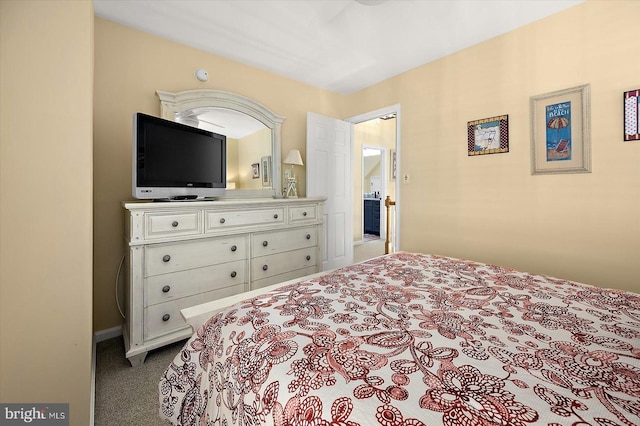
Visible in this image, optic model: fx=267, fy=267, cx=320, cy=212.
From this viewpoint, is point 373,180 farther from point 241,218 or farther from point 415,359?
point 415,359

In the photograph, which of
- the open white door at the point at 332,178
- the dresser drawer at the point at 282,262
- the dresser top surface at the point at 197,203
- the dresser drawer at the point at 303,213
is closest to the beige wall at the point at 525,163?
the open white door at the point at 332,178

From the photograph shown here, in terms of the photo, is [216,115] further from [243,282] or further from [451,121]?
[451,121]

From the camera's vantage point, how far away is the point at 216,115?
9.09 feet

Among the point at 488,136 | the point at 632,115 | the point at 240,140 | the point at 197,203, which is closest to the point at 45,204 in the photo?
the point at 197,203

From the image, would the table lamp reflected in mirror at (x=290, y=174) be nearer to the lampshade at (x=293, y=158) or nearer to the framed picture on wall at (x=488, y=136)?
the lampshade at (x=293, y=158)

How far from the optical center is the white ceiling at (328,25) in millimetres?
2115

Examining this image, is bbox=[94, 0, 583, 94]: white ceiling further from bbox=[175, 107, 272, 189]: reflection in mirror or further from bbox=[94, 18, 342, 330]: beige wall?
bbox=[175, 107, 272, 189]: reflection in mirror

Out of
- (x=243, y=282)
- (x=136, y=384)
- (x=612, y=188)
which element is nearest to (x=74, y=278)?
(x=136, y=384)

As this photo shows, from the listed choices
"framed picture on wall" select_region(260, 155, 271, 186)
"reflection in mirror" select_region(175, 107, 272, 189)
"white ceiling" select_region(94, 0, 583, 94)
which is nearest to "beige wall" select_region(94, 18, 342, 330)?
"white ceiling" select_region(94, 0, 583, 94)

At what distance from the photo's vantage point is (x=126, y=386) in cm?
167

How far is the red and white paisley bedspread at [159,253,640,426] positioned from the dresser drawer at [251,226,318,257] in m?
1.32

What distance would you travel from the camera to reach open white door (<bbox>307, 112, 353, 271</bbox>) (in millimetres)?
3537

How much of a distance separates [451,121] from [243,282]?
269 centimetres

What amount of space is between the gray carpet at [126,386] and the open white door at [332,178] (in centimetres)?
224
